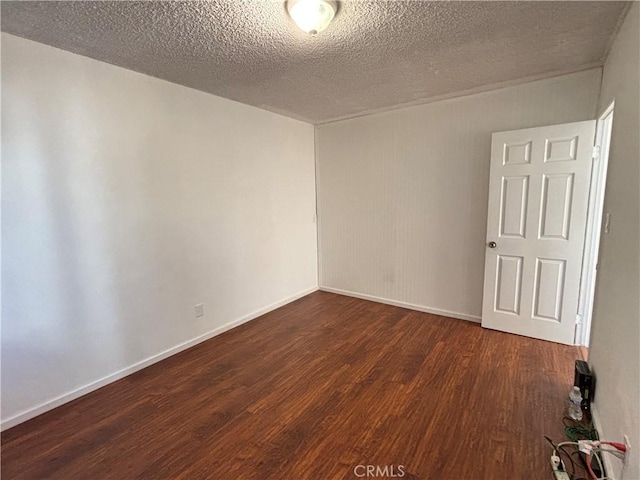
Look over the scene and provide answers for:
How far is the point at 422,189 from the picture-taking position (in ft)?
11.9

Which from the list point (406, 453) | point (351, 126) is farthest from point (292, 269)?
point (406, 453)

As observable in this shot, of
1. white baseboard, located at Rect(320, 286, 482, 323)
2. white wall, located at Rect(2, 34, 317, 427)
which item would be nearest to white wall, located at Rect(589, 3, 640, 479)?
white baseboard, located at Rect(320, 286, 482, 323)

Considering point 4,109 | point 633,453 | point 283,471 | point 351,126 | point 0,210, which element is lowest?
point 283,471

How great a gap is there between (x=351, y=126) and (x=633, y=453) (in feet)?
12.4

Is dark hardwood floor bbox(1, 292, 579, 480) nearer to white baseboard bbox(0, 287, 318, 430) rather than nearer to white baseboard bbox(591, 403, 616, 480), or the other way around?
white baseboard bbox(0, 287, 318, 430)

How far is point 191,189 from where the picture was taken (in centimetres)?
292

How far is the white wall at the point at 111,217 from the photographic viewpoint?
1.98m

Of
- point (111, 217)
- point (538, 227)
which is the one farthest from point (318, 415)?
point (538, 227)

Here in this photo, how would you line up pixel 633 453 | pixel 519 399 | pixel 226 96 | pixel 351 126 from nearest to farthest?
pixel 633 453 → pixel 519 399 → pixel 226 96 → pixel 351 126

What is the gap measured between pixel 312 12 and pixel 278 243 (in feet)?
8.73

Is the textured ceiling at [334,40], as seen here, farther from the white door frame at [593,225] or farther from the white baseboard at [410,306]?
the white baseboard at [410,306]

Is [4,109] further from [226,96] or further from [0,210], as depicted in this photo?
[226,96]
